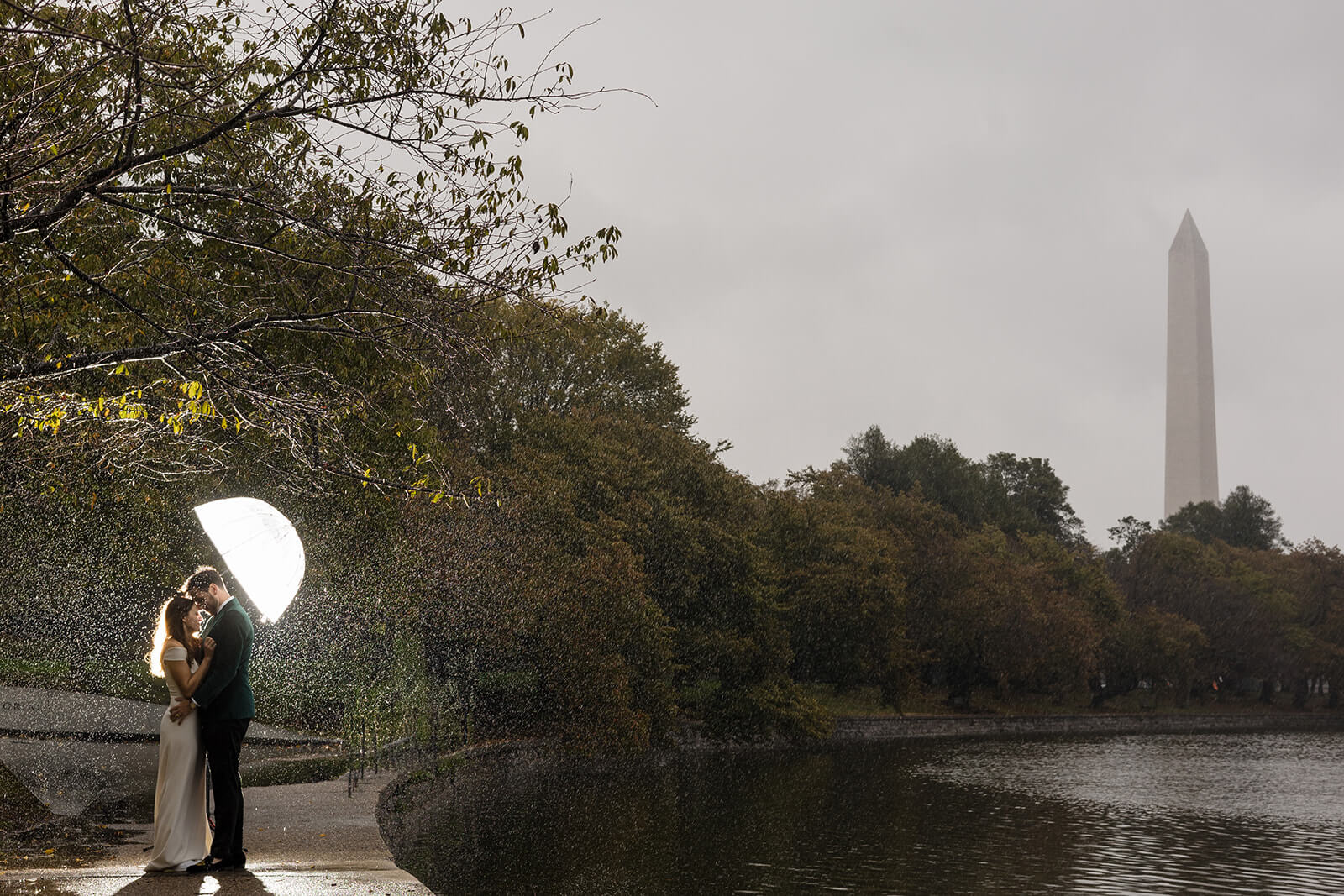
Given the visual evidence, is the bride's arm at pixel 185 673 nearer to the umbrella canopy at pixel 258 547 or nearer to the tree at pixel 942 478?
the umbrella canopy at pixel 258 547

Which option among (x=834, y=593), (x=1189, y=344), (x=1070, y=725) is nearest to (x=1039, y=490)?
(x=1189, y=344)

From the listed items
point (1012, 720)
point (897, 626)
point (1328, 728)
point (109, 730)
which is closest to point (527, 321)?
point (109, 730)

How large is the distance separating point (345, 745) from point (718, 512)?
23.8 m

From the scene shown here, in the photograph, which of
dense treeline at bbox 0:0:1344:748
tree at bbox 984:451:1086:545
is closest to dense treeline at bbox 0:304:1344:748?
dense treeline at bbox 0:0:1344:748

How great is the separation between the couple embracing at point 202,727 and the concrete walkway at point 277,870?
0.93 ft

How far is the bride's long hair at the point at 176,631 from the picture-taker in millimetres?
9281

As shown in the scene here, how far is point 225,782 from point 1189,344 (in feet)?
346

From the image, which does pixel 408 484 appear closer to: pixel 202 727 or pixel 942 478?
pixel 202 727

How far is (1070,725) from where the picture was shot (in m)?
68.8

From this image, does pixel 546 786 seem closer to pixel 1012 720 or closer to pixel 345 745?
pixel 345 745

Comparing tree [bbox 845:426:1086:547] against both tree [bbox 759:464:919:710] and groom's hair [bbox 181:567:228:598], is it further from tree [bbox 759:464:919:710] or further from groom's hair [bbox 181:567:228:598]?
groom's hair [bbox 181:567:228:598]

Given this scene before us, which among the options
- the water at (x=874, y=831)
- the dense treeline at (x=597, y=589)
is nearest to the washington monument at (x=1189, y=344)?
the dense treeline at (x=597, y=589)

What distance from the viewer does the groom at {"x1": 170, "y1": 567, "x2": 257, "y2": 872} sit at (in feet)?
30.1

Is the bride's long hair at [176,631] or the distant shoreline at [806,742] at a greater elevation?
the bride's long hair at [176,631]
